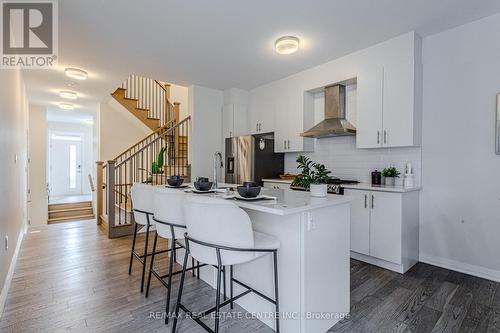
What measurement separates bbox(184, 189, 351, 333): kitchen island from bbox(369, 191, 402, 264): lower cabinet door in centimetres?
111

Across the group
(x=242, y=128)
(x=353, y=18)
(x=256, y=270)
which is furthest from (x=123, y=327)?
(x=242, y=128)

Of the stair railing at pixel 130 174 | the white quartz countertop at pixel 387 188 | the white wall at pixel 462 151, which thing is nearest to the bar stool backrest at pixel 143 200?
the stair railing at pixel 130 174

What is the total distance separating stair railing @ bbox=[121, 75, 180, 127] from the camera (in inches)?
248

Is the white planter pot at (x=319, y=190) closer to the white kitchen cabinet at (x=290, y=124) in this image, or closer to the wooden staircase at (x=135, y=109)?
the white kitchen cabinet at (x=290, y=124)

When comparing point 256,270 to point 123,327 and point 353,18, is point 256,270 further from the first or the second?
point 353,18

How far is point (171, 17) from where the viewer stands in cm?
261

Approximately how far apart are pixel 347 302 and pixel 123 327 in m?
1.70

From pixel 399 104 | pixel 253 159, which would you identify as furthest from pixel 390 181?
pixel 253 159

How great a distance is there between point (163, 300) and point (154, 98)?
5.52 meters

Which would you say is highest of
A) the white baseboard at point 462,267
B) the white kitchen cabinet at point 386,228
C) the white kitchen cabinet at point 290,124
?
the white kitchen cabinet at point 290,124

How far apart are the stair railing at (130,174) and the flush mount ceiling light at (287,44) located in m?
2.49

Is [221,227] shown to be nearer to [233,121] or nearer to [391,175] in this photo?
[391,175]

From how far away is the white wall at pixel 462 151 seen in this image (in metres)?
2.62

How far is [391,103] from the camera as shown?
3055 mm
